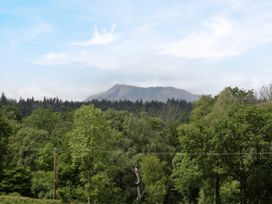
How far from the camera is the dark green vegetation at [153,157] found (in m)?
41.5

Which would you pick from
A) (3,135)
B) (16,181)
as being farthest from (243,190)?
(3,135)

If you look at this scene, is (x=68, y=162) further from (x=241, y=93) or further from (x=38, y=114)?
(x=38, y=114)

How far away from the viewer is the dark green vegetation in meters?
41.5

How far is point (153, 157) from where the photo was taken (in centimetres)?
6262

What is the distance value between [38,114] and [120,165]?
138 ft

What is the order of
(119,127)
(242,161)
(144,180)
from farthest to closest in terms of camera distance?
(119,127), (144,180), (242,161)

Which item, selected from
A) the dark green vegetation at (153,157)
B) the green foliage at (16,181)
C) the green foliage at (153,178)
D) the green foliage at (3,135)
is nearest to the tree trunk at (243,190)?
the dark green vegetation at (153,157)

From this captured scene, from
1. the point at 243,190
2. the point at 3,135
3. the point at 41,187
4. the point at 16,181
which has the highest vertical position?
the point at 3,135

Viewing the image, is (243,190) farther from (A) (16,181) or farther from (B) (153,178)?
Result: (A) (16,181)

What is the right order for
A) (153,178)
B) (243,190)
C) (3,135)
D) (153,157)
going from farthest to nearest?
(153,157) < (153,178) < (3,135) < (243,190)

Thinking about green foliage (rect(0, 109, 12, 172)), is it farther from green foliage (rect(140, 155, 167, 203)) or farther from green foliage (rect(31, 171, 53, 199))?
green foliage (rect(140, 155, 167, 203))

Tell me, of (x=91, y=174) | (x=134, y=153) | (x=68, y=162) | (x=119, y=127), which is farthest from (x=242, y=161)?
(x=119, y=127)

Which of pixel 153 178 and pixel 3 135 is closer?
pixel 3 135

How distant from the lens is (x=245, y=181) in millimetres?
42281
